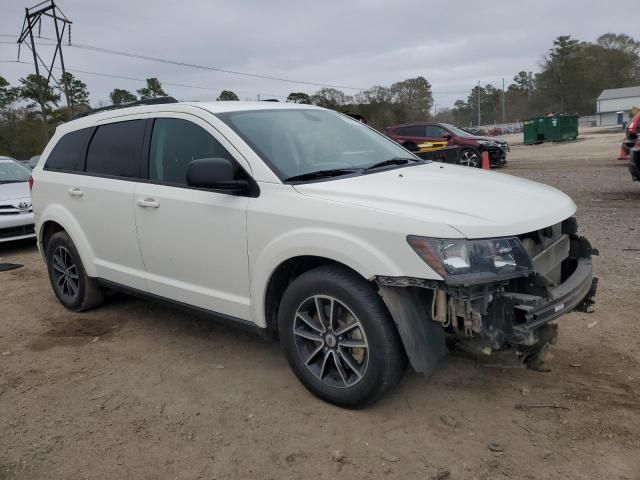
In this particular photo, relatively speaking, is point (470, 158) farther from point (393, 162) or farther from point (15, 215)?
point (393, 162)

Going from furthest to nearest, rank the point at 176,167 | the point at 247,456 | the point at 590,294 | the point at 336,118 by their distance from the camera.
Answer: the point at 336,118 → the point at 176,167 → the point at 590,294 → the point at 247,456

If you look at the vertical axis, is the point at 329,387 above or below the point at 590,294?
below

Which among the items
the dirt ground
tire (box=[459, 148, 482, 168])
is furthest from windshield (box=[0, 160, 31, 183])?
tire (box=[459, 148, 482, 168])

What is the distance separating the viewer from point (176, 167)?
3842 millimetres

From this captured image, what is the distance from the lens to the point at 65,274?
201 inches

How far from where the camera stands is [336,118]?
4367 millimetres

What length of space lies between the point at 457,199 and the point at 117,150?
9.33 ft

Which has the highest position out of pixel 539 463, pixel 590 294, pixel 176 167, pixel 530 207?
pixel 176 167

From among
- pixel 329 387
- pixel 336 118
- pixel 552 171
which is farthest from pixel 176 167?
pixel 552 171

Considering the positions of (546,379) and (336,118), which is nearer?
(546,379)

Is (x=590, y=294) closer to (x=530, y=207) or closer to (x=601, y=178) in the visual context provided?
(x=530, y=207)

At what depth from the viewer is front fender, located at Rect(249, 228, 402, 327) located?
2748mm

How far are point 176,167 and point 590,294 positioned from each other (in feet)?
9.45

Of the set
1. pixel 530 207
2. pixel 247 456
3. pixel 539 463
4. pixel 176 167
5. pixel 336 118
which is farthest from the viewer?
pixel 336 118
